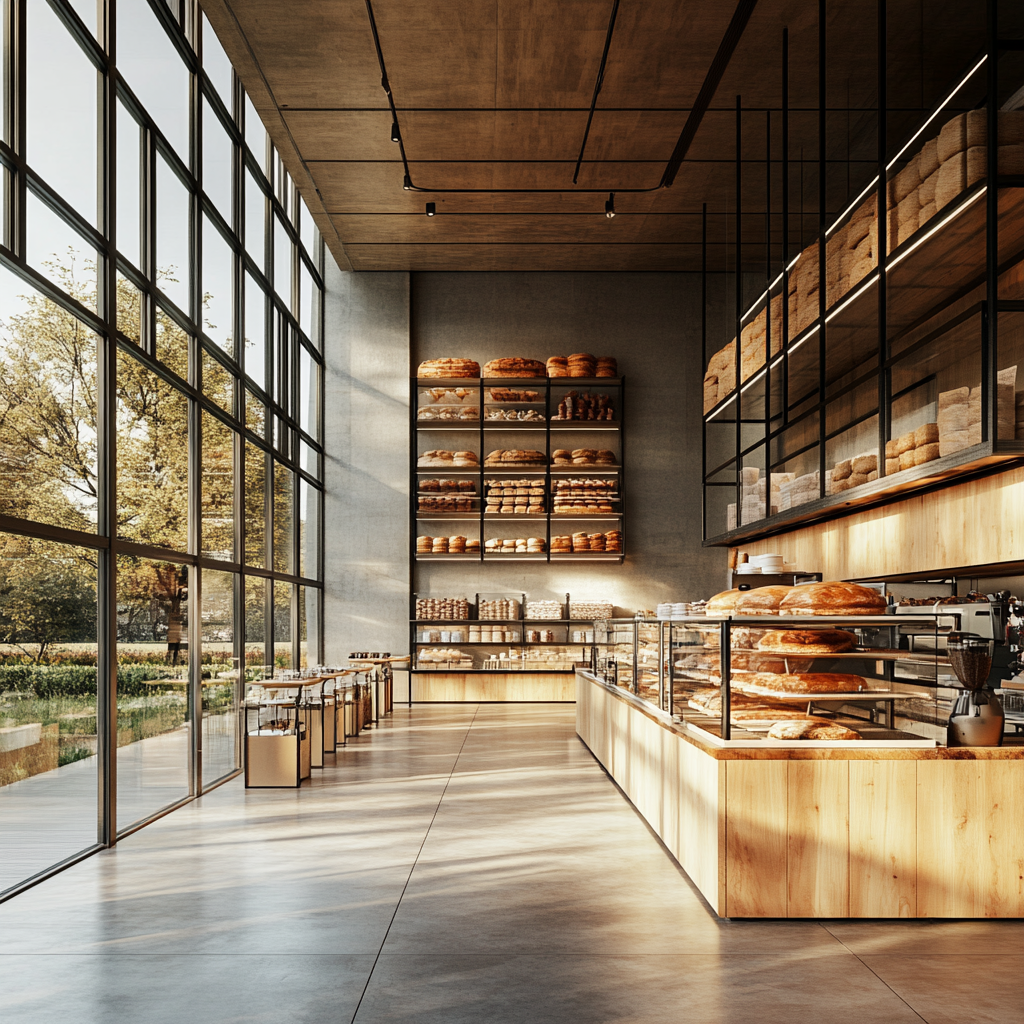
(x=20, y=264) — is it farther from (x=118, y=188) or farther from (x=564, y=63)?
(x=564, y=63)

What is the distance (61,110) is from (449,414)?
31.4ft

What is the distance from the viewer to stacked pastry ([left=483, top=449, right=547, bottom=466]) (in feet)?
48.2

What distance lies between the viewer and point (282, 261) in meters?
12.1

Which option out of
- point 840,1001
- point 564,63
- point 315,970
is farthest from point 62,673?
point 564,63

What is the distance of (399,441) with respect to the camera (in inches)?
588

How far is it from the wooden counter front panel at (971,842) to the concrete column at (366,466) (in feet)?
36.8

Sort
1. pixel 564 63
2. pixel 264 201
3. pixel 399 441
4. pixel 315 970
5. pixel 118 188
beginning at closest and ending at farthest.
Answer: pixel 315 970 < pixel 118 188 < pixel 564 63 < pixel 264 201 < pixel 399 441

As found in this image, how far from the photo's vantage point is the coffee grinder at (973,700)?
13.5ft

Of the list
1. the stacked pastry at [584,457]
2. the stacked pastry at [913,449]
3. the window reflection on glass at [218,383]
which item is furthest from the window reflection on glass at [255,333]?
the stacked pastry at [913,449]

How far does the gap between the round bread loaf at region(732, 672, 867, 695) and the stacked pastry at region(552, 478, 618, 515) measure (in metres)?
10.2

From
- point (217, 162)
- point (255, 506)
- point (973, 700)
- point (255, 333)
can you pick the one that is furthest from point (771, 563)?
A: point (217, 162)

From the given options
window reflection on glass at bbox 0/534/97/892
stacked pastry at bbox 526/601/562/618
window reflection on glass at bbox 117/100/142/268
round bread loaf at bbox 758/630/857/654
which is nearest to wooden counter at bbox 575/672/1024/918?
round bread loaf at bbox 758/630/857/654

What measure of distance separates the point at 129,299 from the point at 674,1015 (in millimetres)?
5424

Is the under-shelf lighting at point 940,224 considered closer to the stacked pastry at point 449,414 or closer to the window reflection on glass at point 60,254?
the window reflection on glass at point 60,254
